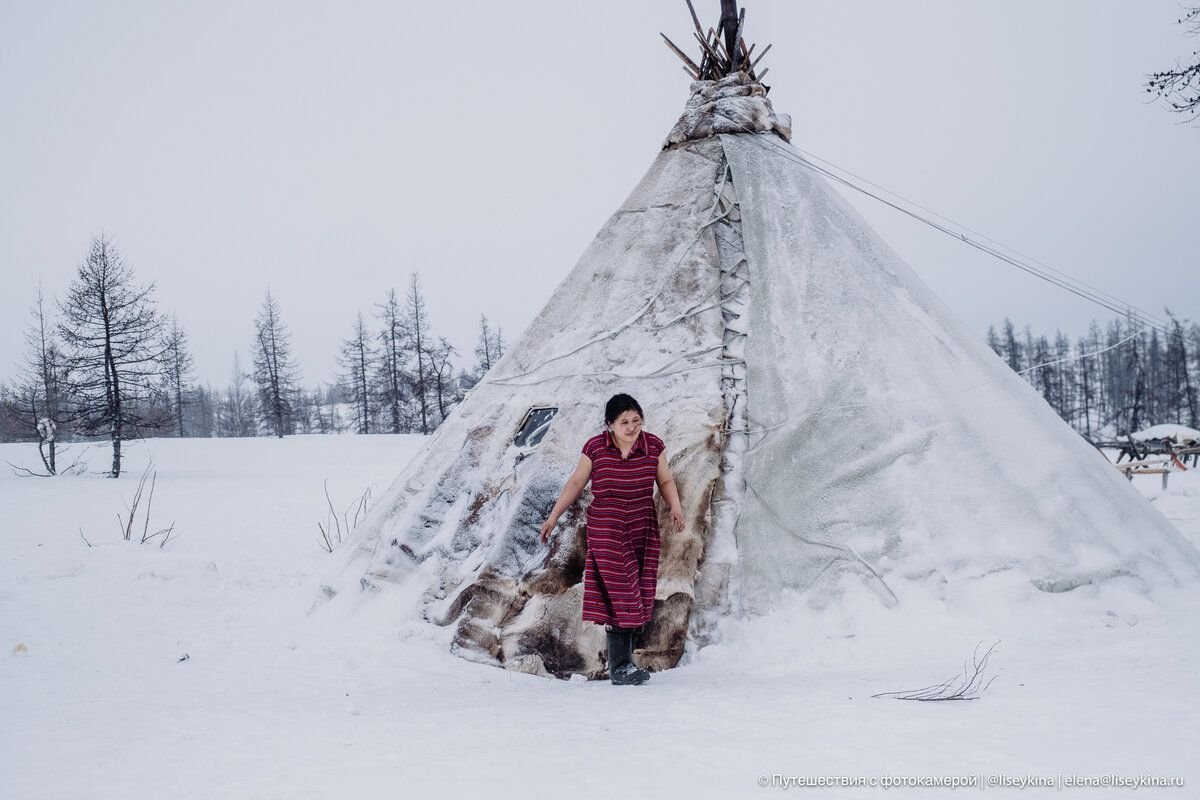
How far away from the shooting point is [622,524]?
10.7ft

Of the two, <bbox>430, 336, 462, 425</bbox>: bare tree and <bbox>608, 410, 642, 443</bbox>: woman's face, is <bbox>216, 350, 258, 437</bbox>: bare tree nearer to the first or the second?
<bbox>430, 336, 462, 425</bbox>: bare tree

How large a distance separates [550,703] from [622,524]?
0.84 m

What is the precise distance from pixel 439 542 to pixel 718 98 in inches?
143

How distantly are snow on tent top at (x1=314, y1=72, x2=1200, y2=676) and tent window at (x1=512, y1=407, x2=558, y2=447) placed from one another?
0.02m

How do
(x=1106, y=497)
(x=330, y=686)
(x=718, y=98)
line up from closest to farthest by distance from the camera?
(x=330, y=686), (x=1106, y=497), (x=718, y=98)

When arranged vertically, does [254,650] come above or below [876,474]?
below

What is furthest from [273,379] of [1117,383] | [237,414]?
[1117,383]

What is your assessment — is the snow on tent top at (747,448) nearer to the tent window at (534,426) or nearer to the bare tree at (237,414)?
the tent window at (534,426)

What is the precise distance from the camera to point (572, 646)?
11.0 feet

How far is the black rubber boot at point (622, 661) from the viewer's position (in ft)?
10.2

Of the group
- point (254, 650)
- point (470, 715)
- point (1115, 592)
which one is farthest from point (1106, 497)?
point (254, 650)

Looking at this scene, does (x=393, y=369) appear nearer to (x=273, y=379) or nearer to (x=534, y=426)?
(x=273, y=379)

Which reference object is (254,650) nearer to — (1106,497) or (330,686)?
(330,686)

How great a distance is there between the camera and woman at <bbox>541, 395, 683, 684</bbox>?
10.4 feet
